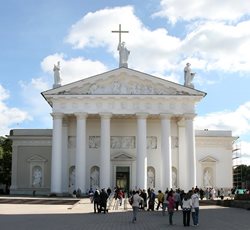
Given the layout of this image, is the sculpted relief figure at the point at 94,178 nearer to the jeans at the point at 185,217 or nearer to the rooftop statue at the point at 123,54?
the rooftop statue at the point at 123,54

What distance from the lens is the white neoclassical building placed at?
54594mm

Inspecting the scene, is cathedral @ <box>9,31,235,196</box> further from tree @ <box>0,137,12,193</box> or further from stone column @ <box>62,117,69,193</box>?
tree @ <box>0,137,12,193</box>

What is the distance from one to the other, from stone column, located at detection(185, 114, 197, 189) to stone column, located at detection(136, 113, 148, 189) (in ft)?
15.8

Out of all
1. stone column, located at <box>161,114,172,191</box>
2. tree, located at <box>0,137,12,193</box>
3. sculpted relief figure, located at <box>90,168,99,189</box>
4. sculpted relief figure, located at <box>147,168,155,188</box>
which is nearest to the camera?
stone column, located at <box>161,114,172,191</box>

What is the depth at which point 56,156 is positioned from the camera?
54.6m


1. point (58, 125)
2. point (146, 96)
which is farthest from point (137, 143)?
point (58, 125)

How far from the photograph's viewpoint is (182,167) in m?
58.8

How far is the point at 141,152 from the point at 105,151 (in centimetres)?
399

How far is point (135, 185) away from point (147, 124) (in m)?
7.73

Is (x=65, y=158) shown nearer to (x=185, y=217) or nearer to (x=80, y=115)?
(x=80, y=115)

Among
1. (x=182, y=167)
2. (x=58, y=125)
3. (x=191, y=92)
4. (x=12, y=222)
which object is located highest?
(x=191, y=92)

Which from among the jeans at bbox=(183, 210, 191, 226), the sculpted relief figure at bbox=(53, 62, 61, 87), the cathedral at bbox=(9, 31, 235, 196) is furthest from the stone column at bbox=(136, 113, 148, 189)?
the jeans at bbox=(183, 210, 191, 226)

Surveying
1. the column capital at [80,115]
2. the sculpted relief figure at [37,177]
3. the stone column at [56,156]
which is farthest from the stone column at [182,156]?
the sculpted relief figure at [37,177]

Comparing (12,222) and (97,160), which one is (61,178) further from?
(12,222)
